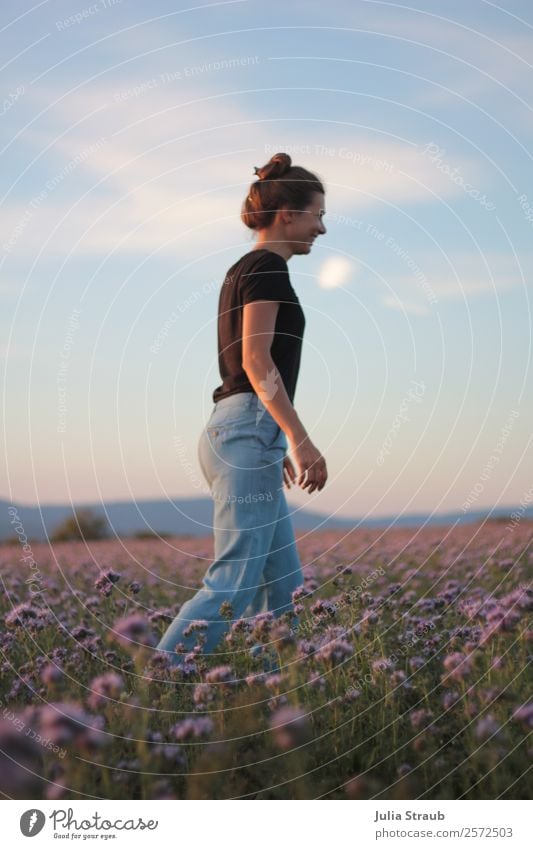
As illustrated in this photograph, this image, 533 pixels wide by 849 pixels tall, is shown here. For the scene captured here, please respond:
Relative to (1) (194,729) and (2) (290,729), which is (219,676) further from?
(2) (290,729)

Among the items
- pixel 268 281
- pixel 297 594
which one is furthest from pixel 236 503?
pixel 268 281

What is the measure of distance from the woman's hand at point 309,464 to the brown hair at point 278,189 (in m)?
1.34

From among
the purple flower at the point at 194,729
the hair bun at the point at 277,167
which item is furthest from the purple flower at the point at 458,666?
the hair bun at the point at 277,167

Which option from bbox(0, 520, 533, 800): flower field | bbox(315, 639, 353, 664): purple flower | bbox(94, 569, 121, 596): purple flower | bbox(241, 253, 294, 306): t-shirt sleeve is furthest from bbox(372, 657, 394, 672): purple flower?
bbox(241, 253, 294, 306): t-shirt sleeve

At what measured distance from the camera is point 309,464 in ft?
16.7

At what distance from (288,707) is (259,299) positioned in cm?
211

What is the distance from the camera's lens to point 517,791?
4016 mm

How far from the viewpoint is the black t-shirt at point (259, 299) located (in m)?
5.21
